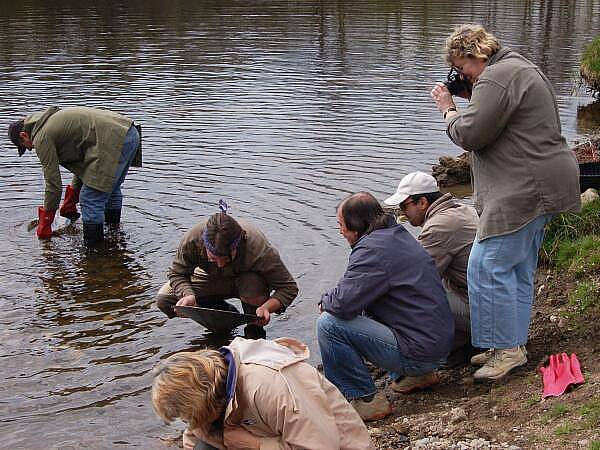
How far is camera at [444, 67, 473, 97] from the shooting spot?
5.34 m

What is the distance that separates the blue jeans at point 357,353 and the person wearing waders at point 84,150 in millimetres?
4044

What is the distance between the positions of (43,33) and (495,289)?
68.0 feet

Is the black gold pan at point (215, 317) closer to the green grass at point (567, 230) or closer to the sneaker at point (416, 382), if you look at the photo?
the sneaker at point (416, 382)

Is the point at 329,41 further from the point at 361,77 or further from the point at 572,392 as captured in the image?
the point at 572,392

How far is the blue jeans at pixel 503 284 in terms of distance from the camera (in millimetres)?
5133

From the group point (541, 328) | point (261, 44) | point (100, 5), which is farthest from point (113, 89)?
point (100, 5)

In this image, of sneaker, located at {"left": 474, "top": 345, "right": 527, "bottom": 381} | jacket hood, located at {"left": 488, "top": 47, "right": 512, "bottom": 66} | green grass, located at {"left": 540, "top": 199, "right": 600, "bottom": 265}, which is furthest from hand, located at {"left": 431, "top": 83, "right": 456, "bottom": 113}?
green grass, located at {"left": 540, "top": 199, "right": 600, "bottom": 265}

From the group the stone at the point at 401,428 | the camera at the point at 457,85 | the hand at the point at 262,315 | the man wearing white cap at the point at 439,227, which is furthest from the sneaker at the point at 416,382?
the camera at the point at 457,85

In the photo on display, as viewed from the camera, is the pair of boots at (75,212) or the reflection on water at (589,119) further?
the reflection on water at (589,119)

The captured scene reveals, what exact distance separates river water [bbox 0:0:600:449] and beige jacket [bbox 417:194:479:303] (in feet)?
4.68

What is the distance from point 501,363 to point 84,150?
4874mm

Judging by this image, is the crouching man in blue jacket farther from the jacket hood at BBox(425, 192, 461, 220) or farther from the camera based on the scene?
the camera

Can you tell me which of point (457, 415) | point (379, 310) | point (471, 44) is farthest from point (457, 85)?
point (457, 415)

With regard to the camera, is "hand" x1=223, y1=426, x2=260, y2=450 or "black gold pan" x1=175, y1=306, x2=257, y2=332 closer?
"hand" x1=223, y1=426, x2=260, y2=450
